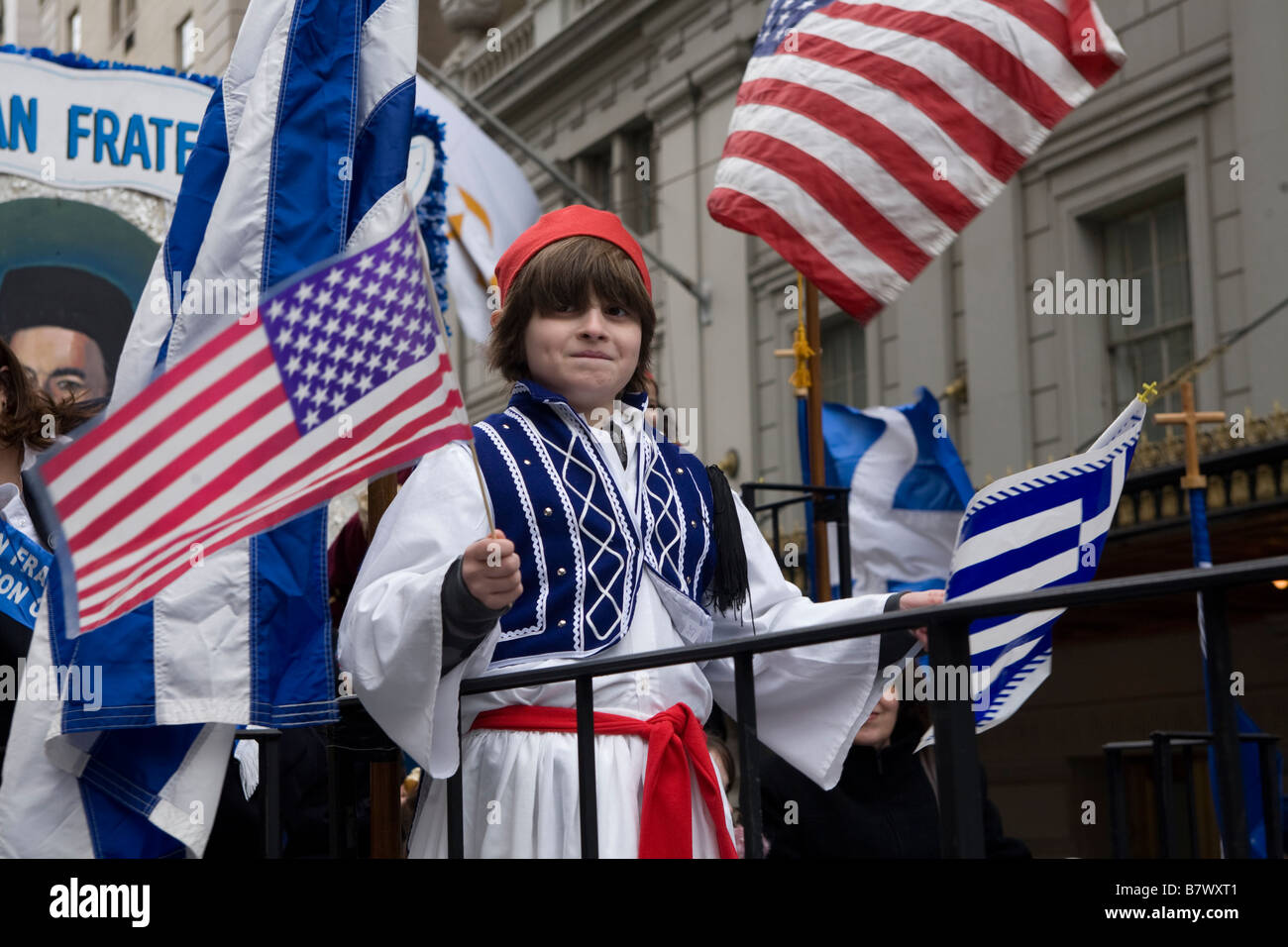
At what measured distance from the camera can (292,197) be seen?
3504 millimetres

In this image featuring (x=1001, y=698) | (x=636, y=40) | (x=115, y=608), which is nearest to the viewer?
(x=115, y=608)

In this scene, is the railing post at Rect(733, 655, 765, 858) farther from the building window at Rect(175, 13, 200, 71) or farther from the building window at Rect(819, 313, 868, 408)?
the building window at Rect(819, 313, 868, 408)

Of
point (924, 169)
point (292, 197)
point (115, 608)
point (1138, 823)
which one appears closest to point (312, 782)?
point (292, 197)

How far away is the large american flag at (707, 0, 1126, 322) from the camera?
5590 millimetres

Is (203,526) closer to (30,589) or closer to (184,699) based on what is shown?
(184,699)

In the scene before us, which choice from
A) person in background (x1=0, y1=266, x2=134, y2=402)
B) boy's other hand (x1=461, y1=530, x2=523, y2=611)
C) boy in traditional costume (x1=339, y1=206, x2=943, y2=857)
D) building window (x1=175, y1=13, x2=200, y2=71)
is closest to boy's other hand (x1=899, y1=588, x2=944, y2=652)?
boy in traditional costume (x1=339, y1=206, x2=943, y2=857)

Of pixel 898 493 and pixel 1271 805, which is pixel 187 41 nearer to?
pixel 898 493

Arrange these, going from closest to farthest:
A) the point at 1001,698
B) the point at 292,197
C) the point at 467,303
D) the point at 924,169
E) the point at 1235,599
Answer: the point at 1001,698
the point at 292,197
the point at 924,169
the point at 1235,599
the point at 467,303

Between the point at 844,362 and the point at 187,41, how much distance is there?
930 cm

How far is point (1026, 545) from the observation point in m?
2.91

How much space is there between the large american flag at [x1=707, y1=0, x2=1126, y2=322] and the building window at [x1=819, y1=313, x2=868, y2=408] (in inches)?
384

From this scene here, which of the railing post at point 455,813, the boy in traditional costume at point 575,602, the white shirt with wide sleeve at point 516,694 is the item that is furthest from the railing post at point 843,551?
the railing post at point 455,813

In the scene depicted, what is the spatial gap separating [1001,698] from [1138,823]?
9862 millimetres
